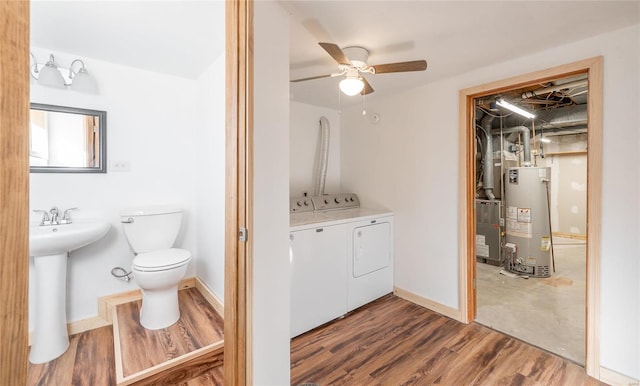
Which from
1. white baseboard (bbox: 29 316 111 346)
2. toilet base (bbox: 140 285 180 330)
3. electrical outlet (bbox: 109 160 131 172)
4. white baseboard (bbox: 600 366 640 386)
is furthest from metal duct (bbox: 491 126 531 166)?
white baseboard (bbox: 29 316 111 346)

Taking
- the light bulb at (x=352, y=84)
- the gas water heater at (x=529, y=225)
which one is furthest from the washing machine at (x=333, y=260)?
the gas water heater at (x=529, y=225)

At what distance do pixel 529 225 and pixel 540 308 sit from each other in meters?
1.26

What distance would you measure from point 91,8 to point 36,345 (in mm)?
2069

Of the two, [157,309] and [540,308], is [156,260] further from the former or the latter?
[540,308]

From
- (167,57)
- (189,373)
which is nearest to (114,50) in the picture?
(167,57)

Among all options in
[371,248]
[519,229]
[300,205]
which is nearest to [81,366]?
[300,205]

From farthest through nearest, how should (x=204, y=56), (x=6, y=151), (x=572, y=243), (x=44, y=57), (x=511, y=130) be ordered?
(x=572, y=243)
(x=511, y=130)
(x=204, y=56)
(x=44, y=57)
(x=6, y=151)

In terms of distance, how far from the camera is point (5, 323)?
0.67 meters

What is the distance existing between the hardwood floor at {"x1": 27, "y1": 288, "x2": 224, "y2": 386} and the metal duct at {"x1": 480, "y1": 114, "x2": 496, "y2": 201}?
400cm

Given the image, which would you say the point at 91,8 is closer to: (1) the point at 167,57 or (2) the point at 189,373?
(1) the point at 167,57

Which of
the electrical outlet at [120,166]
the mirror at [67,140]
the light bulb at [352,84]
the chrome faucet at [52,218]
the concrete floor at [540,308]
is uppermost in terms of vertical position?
the light bulb at [352,84]

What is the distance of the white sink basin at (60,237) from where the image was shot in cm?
157

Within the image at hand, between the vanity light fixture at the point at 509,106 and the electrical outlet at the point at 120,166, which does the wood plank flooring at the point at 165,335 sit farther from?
the vanity light fixture at the point at 509,106

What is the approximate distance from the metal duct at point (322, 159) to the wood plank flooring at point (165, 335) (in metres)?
1.64
